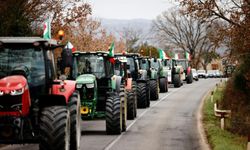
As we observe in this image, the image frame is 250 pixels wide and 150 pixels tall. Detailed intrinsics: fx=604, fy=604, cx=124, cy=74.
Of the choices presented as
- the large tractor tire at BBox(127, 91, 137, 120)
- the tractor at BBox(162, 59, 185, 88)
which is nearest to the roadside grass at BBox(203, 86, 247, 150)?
the large tractor tire at BBox(127, 91, 137, 120)

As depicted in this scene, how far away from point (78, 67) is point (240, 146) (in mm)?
6401

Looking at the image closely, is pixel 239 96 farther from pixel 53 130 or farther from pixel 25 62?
pixel 53 130

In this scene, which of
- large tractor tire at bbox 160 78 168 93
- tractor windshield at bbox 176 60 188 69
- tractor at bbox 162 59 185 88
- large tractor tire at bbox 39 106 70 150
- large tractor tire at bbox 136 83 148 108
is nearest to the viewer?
large tractor tire at bbox 39 106 70 150

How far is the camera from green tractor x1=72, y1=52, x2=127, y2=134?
17984mm

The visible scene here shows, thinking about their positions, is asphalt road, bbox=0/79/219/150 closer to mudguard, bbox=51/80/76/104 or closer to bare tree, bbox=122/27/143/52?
mudguard, bbox=51/80/76/104

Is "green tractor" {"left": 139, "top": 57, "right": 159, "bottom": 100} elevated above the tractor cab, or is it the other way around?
the tractor cab

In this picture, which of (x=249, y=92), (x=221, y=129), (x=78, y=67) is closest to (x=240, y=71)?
(x=249, y=92)

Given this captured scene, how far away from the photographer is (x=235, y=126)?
2191 centimetres

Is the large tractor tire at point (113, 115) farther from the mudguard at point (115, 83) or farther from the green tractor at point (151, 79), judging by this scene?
the green tractor at point (151, 79)

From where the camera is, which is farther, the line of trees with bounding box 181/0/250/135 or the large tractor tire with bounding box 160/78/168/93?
the large tractor tire with bounding box 160/78/168/93

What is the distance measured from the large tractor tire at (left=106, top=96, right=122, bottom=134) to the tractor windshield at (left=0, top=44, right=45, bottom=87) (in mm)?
6128

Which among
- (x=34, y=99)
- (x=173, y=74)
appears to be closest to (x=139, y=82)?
(x=34, y=99)

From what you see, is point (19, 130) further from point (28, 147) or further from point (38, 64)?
point (28, 147)

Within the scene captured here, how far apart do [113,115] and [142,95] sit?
37.3 ft
